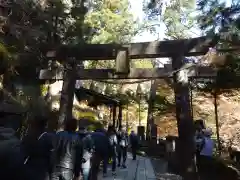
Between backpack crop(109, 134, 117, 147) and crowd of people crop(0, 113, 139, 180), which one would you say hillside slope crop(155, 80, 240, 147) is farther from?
crowd of people crop(0, 113, 139, 180)

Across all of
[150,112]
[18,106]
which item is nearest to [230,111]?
[150,112]

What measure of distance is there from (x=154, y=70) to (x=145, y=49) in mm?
830

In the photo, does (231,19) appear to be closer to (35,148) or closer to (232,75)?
(232,75)

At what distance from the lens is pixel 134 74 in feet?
27.4

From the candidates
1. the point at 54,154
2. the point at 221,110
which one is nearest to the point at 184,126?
the point at 54,154

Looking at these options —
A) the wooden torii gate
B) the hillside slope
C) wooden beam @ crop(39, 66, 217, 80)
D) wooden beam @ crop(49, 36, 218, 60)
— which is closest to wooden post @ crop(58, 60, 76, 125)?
the wooden torii gate

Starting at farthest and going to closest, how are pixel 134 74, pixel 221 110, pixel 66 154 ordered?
pixel 221 110 → pixel 134 74 → pixel 66 154

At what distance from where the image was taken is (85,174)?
5.50 meters

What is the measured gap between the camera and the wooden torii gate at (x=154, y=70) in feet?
23.7

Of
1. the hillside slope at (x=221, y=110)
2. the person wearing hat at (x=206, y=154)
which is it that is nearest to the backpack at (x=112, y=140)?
the person wearing hat at (x=206, y=154)

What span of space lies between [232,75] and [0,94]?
281 inches

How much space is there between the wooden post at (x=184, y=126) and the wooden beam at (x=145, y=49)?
28cm

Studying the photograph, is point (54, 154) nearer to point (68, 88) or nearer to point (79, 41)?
point (68, 88)

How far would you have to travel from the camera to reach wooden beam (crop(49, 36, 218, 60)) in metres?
7.55
